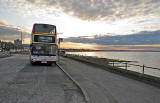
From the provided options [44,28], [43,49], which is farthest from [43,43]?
[44,28]

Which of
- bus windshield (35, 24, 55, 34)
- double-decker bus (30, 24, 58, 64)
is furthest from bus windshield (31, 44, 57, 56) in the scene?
bus windshield (35, 24, 55, 34)

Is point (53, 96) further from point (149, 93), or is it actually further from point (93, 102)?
point (149, 93)

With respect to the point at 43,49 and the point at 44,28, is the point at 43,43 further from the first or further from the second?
the point at 44,28

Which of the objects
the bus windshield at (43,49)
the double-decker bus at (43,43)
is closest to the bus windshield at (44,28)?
the double-decker bus at (43,43)

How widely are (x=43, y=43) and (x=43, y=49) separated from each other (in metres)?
0.74

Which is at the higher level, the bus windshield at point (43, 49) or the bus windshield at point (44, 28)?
the bus windshield at point (44, 28)

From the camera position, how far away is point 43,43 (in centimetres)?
1656

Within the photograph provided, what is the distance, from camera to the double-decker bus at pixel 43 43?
16.2 m

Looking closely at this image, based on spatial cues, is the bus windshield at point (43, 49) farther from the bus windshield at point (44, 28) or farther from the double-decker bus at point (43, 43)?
the bus windshield at point (44, 28)

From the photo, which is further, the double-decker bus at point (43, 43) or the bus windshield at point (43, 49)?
the bus windshield at point (43, 49)

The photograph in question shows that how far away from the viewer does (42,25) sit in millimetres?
16453

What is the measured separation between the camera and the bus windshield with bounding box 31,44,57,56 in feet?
54.3

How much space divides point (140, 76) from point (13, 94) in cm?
749

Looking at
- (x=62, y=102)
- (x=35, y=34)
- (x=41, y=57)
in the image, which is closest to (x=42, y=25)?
(x=35, y=34)
